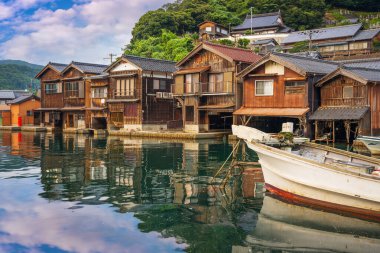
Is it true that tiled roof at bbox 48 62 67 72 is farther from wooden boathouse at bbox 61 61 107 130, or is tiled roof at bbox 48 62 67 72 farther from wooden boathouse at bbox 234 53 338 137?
wooden boathouse at bbox 234 53 338 137

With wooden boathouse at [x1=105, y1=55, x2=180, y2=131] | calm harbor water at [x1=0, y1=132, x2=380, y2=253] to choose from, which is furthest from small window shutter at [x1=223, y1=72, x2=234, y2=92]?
calm harbor water at [x1=0, y1=132, x2=380, y2=253]

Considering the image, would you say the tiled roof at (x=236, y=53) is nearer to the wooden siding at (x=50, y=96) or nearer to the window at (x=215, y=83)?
the window at (x=215, y=83)

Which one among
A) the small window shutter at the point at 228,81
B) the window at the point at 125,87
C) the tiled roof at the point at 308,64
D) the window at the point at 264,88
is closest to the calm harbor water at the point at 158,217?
the window at the point at 264,88

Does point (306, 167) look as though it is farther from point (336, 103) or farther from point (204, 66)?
point (204, 66)

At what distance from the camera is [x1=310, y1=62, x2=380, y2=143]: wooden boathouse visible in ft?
95.4

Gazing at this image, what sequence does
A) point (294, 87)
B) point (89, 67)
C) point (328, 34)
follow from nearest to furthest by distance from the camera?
point (294, 87)
point (89, 67)
point (328, 34)

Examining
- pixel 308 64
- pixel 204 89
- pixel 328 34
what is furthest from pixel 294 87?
pixel 328 34

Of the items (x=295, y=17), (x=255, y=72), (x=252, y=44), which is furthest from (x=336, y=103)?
(x=295, y=17)

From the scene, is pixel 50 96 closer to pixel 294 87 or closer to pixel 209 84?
pixel 209 84

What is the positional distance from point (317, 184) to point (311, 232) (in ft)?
6.06

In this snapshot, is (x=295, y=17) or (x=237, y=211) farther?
(x=295, y=17)

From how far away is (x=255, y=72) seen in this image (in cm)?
3434

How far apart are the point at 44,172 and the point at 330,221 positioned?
1354 cm

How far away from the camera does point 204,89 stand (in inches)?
1518
